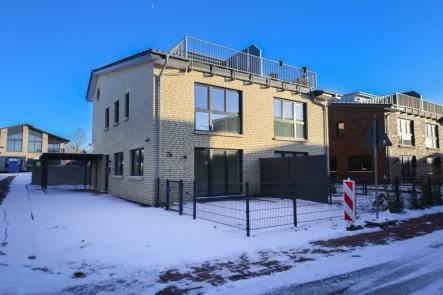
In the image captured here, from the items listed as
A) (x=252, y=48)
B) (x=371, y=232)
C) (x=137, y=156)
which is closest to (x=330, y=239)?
(x=371, y=232)

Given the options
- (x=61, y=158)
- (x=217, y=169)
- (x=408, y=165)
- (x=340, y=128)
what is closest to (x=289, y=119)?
(x=217, y=169)

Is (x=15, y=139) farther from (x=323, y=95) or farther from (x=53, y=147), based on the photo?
(x=323, y=95)

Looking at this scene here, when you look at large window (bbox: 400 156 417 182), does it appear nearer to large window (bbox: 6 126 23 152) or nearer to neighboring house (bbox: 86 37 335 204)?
neighboring house (bbox: 86 37 335 204)

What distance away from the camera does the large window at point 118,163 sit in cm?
1500

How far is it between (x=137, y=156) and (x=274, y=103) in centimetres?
693

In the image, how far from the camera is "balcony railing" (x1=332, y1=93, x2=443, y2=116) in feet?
79.5

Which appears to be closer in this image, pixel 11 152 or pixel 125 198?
pixel 125 198

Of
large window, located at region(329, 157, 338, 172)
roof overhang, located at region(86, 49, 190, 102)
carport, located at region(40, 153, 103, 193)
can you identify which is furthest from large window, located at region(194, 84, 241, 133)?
large window, located at region(329, 157, 338, 172)

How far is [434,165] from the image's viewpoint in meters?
27.4

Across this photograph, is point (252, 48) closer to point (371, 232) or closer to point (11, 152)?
point (371, 232)

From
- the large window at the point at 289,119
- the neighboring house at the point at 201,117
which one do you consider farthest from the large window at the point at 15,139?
the large window at the point at 289,119

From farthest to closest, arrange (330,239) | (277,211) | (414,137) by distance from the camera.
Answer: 1. (414,137)
2. (277,211)
3. (330,239)

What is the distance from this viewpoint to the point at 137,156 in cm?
1288

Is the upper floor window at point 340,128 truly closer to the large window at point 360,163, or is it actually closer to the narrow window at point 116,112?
the large window at point 360,163
